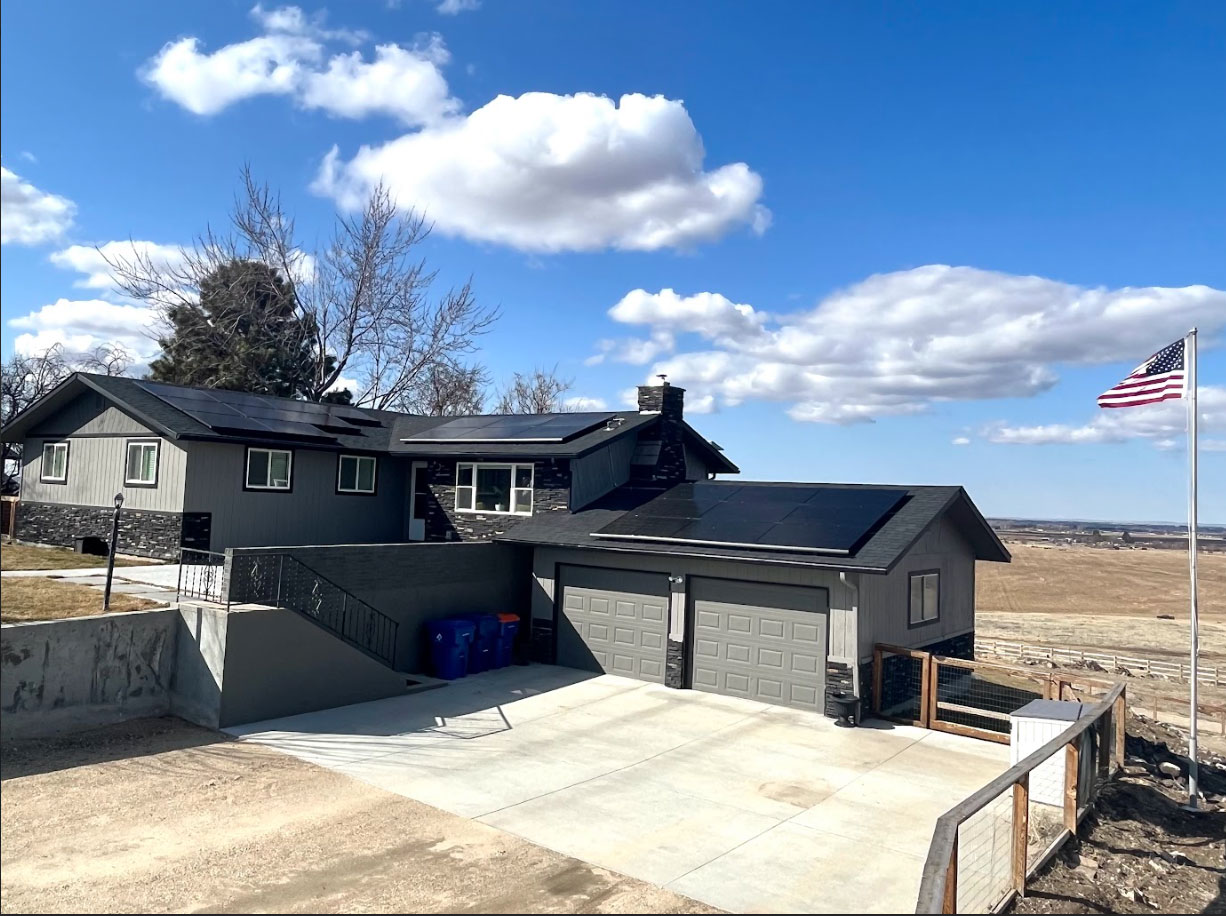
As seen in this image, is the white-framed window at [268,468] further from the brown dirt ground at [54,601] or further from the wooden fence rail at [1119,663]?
the wooden fence rail at [1119,663]

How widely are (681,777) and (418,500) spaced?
518 inches

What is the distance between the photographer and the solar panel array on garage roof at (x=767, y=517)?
13695 millimetres

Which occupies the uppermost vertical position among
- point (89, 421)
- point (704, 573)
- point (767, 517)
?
point (89, 421)

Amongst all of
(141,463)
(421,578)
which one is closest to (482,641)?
(421,578)

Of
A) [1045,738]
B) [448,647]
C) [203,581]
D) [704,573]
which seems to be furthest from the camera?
[448,647]

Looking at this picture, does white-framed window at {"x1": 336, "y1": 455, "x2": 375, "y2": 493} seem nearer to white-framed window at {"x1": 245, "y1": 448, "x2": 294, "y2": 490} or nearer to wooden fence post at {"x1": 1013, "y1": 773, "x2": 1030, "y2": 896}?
white-framed window at {"x1": 245, "y1": 448, "x2": 294, "y2": 490}

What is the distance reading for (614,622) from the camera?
15984 mm

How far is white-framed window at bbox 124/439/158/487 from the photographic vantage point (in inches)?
706

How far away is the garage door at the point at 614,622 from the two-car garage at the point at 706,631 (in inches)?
0.8

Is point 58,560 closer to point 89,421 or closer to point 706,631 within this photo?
point 89,421

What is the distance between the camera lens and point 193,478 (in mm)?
17250

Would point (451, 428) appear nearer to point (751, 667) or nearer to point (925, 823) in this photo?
point (751, 667)

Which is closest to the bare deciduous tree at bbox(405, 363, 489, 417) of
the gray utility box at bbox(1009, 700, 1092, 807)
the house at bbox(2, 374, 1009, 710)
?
the house at bbox(2, 374, 1009, 710)

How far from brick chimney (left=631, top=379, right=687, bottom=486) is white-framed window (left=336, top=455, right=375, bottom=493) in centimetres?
681
